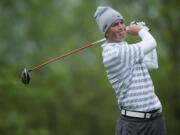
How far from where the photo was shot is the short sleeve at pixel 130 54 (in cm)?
270

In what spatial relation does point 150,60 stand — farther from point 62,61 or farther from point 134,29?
point 62,61

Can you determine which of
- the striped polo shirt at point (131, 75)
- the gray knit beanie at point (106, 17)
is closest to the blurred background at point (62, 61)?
the gray knit beanie at point (106, 17)

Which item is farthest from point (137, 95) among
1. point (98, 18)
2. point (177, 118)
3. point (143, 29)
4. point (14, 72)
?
point (177, 118)

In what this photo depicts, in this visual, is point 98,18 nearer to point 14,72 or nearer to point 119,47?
point 119,47

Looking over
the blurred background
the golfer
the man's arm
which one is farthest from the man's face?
the blurred background

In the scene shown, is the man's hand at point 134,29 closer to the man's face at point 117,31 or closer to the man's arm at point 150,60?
the man's face at point 117,31

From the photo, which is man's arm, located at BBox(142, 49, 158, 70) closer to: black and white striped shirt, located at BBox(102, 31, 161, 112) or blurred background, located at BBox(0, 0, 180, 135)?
black and white striped shirt, located at BBox(102, 31, 161, 112)

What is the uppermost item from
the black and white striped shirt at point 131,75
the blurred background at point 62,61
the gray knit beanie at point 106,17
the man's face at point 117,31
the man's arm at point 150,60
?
the blurred background at point 62,61

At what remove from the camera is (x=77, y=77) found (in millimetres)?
16188

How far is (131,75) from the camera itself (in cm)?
275

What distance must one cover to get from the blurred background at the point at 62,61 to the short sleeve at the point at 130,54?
865 centimetres

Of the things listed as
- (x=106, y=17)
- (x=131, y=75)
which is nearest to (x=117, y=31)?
(x=106, y=17)

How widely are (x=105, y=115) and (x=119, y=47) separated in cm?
1337

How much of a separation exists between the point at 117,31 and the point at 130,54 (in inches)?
8.7
